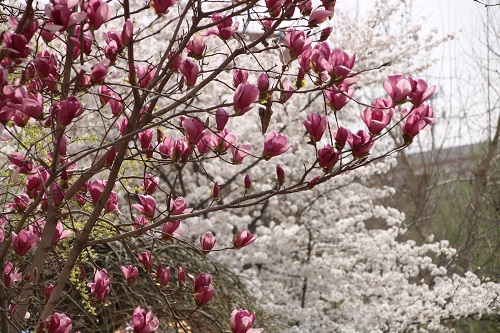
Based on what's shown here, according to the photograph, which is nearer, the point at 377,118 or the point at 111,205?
the point at 377,118

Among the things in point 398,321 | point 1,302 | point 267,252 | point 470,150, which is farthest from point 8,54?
point 470,150

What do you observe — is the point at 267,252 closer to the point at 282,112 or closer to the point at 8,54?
the point at 282,112

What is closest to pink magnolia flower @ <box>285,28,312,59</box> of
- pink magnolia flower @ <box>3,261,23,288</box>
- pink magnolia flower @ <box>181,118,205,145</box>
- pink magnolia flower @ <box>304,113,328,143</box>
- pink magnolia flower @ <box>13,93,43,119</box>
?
pink magnolia flower @ <box>304,113,328,143</box>

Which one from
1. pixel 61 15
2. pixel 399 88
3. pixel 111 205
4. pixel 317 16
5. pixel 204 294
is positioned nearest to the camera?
pixel 61 15

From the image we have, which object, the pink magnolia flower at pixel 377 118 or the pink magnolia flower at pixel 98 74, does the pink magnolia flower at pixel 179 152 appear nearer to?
the pink magnolia flower at pixel 98 74

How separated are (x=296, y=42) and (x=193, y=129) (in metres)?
0.27

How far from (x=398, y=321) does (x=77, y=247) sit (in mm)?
4928

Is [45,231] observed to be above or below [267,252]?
below

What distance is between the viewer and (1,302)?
61.1 inches

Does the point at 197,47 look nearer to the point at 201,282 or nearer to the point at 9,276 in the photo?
the point at 201,282

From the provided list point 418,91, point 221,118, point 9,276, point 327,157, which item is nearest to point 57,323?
point 9,276

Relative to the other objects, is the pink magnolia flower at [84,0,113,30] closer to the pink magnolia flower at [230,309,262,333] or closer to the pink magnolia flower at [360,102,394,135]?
the pink magnolia flower at [360,102,394,135]

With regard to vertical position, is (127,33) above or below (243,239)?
above

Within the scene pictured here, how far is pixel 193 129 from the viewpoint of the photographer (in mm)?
1424
